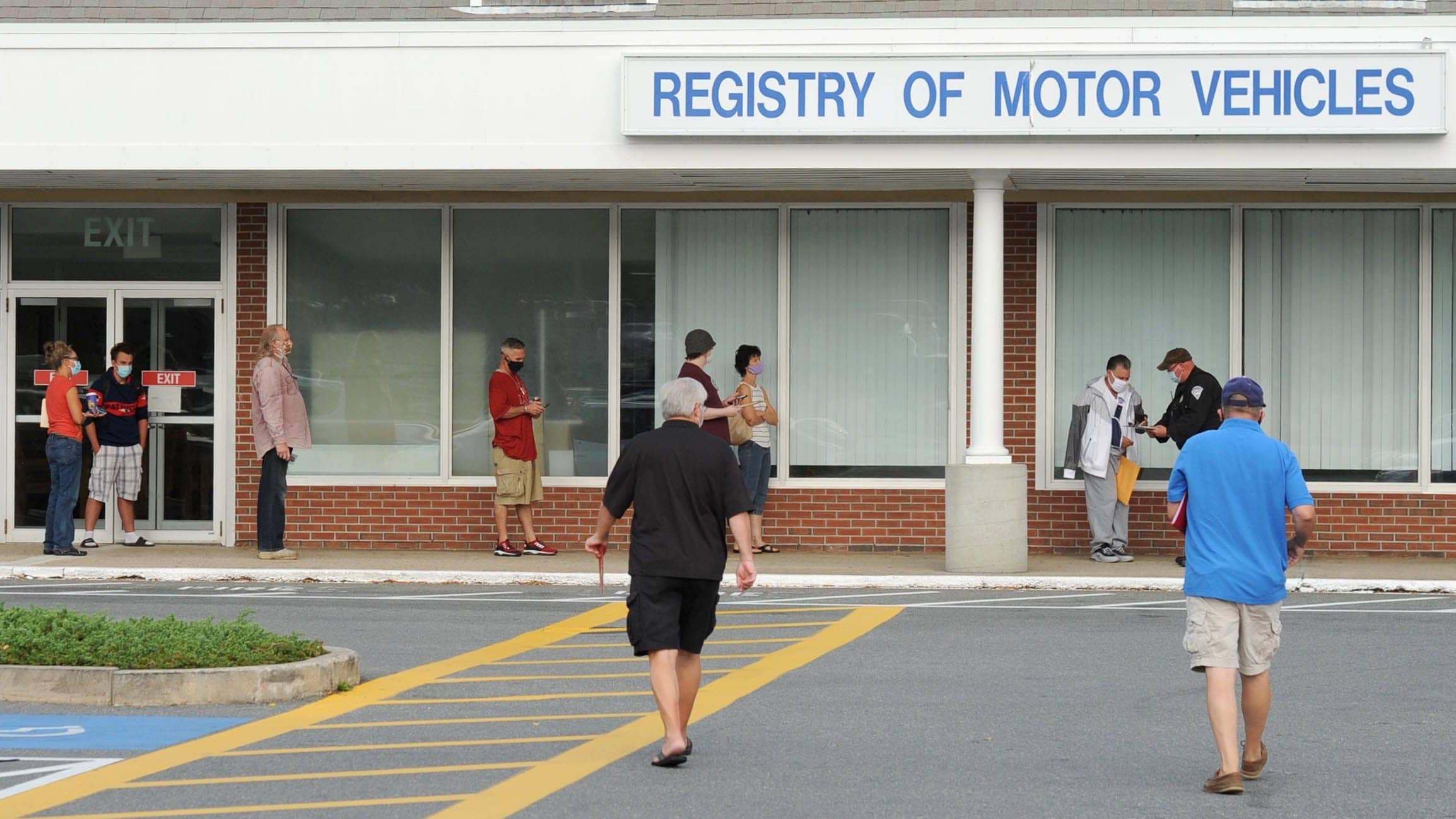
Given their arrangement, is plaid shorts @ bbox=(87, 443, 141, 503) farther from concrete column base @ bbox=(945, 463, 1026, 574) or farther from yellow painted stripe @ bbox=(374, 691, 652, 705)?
yellow painted stripe @ bbox=(374, 691, 652, 705)

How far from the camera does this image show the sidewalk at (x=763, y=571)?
14.3 meters

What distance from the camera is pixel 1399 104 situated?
14.3 m

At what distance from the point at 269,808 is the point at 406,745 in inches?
47.8

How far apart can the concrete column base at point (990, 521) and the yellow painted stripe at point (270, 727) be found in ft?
→ 12.5

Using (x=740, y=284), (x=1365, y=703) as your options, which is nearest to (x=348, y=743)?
(x=1365, y=703)

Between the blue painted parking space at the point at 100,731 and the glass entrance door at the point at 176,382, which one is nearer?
the blue painted parking space at the point at 100,731

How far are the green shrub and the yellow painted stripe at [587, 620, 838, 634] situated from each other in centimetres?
239

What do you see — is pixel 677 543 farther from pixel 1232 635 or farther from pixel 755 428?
pixel 755 428

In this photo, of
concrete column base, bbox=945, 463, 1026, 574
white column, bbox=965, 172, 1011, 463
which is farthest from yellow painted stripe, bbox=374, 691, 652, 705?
white column, bbox=965, 172, 1011, 463

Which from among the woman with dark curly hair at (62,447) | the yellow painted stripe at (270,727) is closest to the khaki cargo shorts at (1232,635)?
the yellow painted stripe at (270,727)

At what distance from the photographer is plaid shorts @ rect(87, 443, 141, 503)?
15.9m

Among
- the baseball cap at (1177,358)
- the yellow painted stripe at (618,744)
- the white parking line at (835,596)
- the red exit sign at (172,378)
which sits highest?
the baseball cap at (1177,358)

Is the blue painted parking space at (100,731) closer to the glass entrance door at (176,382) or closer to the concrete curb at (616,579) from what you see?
the concrete curb at (616,579)

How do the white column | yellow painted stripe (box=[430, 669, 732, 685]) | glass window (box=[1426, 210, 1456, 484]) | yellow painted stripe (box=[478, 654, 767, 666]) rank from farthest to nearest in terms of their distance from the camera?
glass window (box=[1426, 210, 1456, 484]) → the white column → yellow painted stripe (box=[478, 654, 767, 666]) → yellow painted stripe (box=[430, 669, 732, 685])
